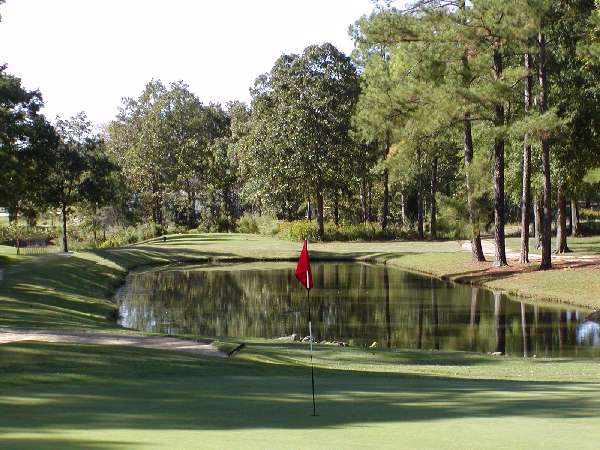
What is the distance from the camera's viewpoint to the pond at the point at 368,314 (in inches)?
1038

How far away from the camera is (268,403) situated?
11562mm

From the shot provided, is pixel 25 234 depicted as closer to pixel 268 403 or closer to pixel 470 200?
pixel 470 200

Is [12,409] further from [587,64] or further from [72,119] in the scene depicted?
[72,119]

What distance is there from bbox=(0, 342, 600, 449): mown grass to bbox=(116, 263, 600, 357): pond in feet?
24.4

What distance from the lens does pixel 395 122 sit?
140 feet

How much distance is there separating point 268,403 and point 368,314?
21.4 metres

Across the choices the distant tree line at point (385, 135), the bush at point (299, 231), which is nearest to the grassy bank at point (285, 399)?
the distant tree line at point (385, 135)

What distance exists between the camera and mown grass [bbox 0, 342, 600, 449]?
346 inches

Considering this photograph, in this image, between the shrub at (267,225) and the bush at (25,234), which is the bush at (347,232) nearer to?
the shrub at (267,225)

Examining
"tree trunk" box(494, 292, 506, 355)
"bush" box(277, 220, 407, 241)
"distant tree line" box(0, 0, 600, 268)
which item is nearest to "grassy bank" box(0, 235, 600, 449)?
"tree trunk" box(494, 292, 506, 355)

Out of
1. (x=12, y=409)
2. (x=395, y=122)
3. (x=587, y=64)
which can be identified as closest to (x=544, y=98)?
(x=587, y=64)

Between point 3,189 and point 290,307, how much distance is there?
59.2 ft

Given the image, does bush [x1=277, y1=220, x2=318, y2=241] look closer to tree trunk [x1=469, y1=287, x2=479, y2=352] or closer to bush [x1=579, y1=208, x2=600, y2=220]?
bush [x1=579, y1=208, x2=600, y2=220]

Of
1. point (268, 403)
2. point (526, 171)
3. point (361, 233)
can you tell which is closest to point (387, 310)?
point (526, 171)
